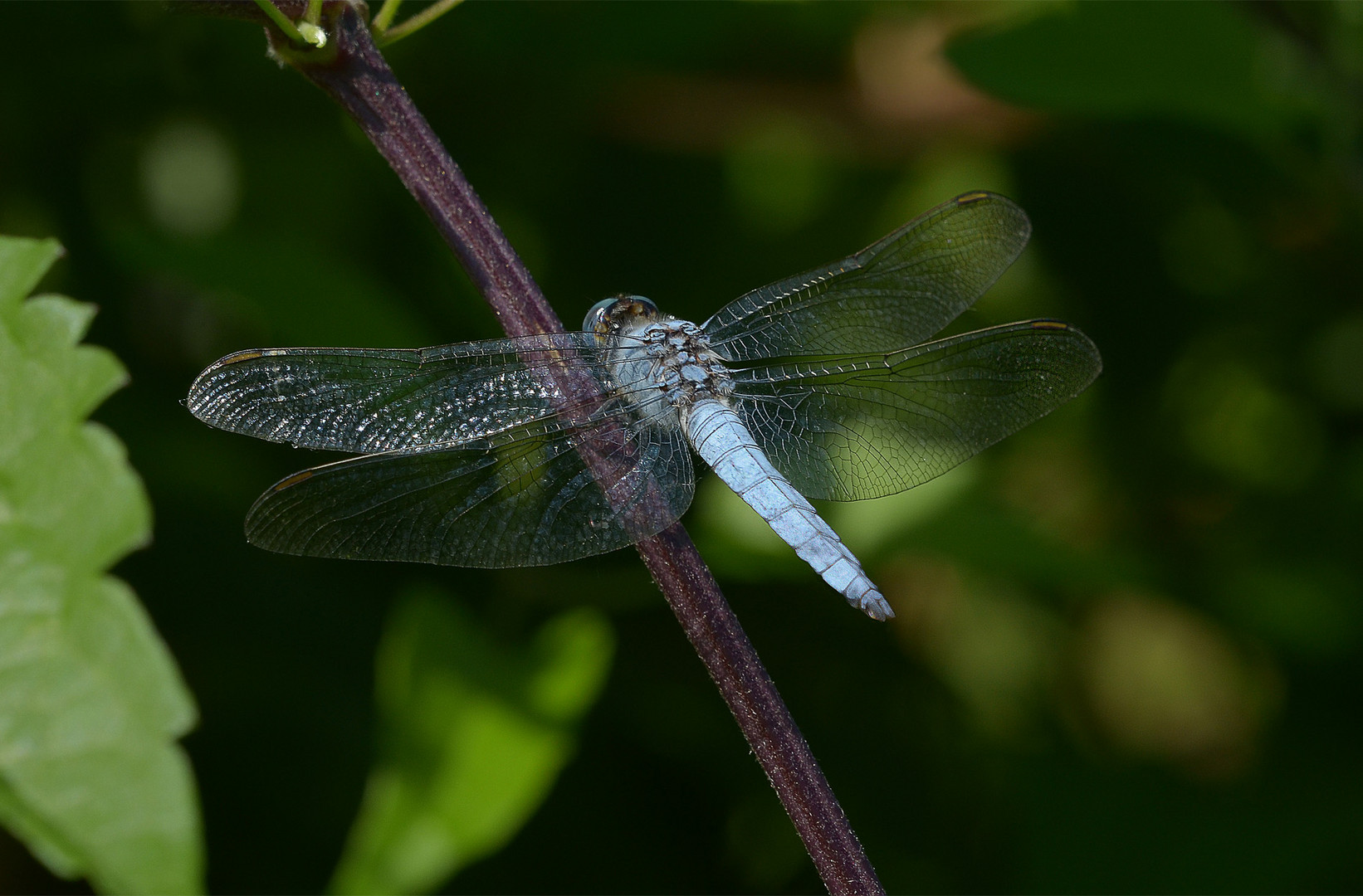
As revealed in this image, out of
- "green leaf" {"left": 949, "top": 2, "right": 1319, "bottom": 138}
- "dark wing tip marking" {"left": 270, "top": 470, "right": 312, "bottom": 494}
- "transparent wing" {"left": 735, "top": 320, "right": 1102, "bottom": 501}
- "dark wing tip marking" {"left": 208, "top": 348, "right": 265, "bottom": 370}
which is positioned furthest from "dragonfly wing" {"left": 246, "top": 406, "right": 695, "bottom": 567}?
"green leaf" {"left": 949, "top": 2, "right": 1319, "bottom": 138}

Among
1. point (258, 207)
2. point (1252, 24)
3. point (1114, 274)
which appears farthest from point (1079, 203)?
point (258, 207)

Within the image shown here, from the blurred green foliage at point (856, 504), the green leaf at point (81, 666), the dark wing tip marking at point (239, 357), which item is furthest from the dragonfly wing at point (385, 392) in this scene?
the blurred green foliage at point (856, 504)

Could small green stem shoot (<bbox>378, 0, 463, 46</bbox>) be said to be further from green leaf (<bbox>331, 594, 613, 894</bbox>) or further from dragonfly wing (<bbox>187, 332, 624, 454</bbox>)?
green leaf (<bbox>331, 594, 613, 894</bbox>)

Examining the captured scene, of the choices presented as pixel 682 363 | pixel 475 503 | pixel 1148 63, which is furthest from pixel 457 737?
pixel 1148 63

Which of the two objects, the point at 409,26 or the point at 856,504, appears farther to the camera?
the point at 856,504

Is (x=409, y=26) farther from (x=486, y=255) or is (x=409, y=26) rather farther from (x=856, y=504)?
(x=856, y=504)

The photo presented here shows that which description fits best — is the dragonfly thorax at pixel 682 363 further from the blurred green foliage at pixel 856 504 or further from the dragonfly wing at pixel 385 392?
the blurred green foliage at pixel 856 504
